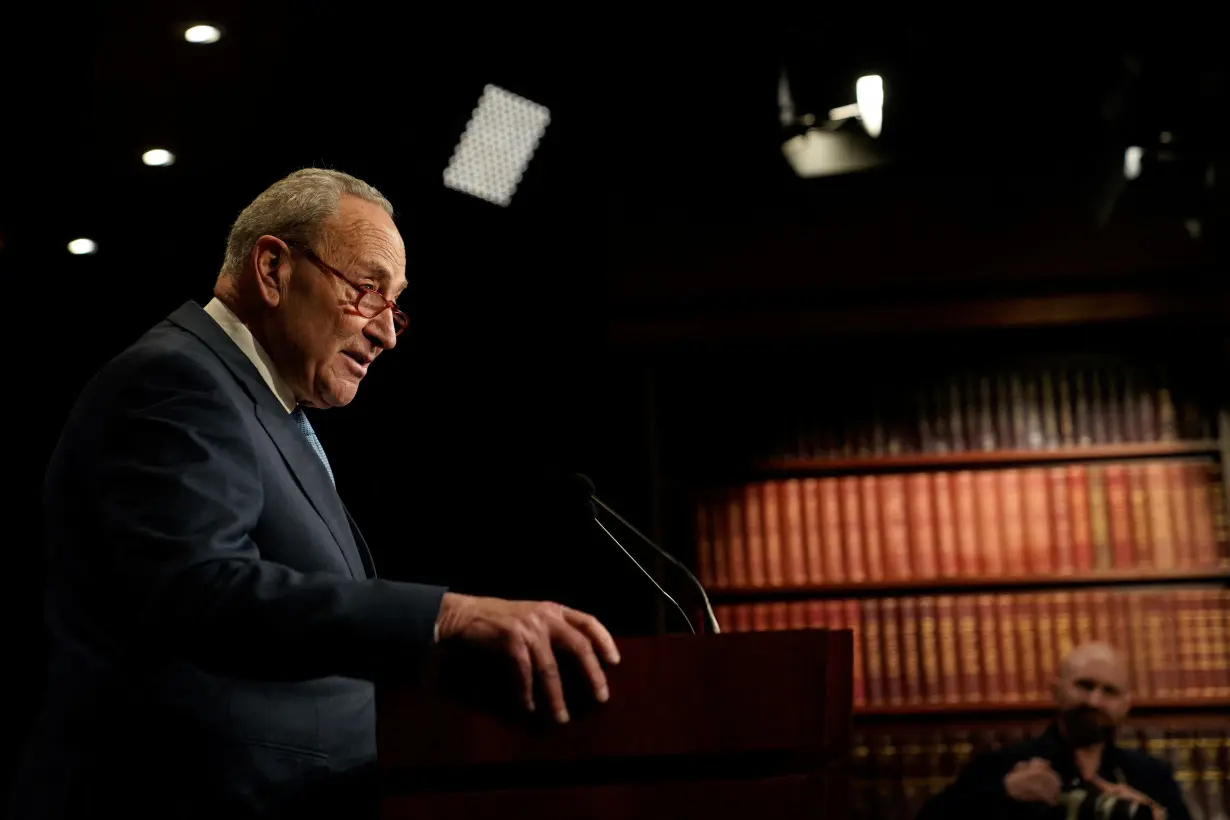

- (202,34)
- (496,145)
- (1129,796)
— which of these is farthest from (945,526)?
→ (202,34)

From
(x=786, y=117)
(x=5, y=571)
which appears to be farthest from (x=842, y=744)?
(x=5, y=571)

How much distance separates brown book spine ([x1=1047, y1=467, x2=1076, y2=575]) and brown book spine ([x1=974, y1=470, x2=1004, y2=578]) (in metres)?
0.15

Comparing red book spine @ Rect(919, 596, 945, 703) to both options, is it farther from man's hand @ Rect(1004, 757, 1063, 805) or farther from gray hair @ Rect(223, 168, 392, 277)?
gray hair @ Rect(223, 168, 392, 277)

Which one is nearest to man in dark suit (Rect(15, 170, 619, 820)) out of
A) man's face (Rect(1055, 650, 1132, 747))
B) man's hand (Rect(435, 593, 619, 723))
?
man's hand (Rect(435, 593, 619, 723))

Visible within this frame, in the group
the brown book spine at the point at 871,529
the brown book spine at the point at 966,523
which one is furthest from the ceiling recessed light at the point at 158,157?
the brown book spine at the point at 966,523

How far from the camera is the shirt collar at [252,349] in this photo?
1600mm

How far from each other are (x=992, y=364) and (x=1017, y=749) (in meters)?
1.17

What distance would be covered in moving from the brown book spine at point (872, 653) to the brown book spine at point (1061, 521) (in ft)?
1.80

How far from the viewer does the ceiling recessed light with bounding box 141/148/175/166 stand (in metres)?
3.54

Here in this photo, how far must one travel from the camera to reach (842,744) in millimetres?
1222

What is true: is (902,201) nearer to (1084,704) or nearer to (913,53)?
(913,53)

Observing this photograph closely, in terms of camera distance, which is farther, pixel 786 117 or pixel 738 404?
pixel 738 404

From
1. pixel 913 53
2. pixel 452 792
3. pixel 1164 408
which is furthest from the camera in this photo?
pixel 1164 408

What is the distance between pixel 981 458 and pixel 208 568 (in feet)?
10.1
